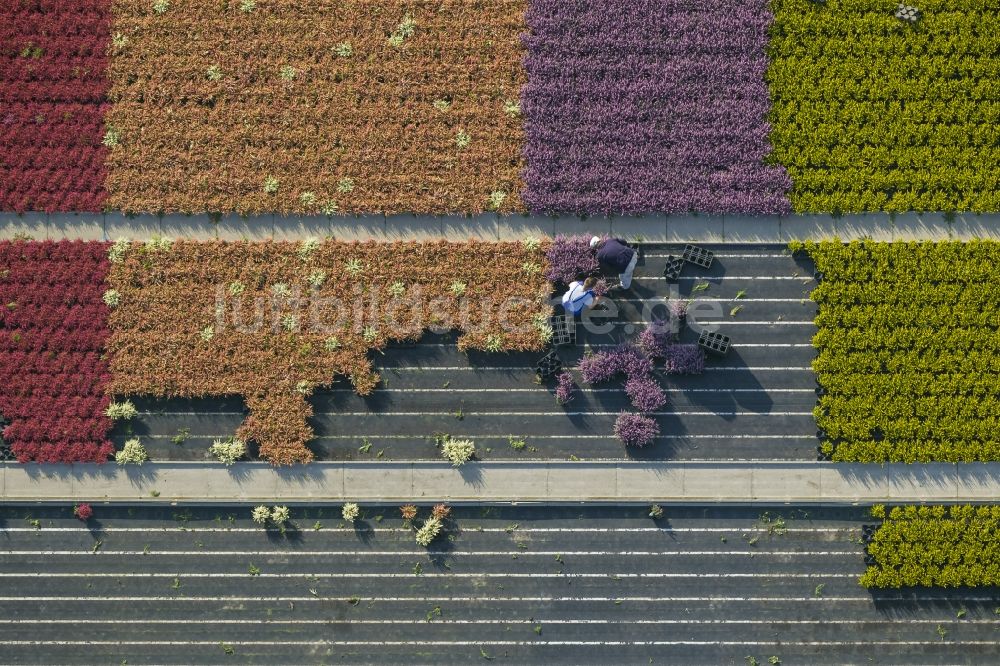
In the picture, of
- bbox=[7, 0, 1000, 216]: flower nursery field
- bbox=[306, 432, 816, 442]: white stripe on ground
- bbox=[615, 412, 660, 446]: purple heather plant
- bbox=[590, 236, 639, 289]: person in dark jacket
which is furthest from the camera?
bbox=[7, 0, 1000, 216]: flower nursery field

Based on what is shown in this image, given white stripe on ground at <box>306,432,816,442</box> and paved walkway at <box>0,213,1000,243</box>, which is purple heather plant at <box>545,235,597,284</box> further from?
white stripe on ground at <box>306,432,816,442</box>

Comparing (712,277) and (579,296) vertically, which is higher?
(712,277)

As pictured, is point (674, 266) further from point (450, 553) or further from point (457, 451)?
point (450, 553)

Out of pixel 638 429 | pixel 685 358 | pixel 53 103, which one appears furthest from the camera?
pixel 53 103

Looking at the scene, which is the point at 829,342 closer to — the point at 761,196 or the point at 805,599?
the point at 761,196

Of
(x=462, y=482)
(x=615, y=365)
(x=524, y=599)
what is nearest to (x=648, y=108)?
(x=615, y=365)

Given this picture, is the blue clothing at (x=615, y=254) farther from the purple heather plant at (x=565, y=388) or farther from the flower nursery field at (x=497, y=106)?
the purple heather plant at (x=565, y=388)

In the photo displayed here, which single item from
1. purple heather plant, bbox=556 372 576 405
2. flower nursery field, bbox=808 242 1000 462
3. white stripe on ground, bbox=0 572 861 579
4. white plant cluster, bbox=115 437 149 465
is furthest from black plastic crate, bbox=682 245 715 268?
white plant cluster, bbox=115 437 149 465
